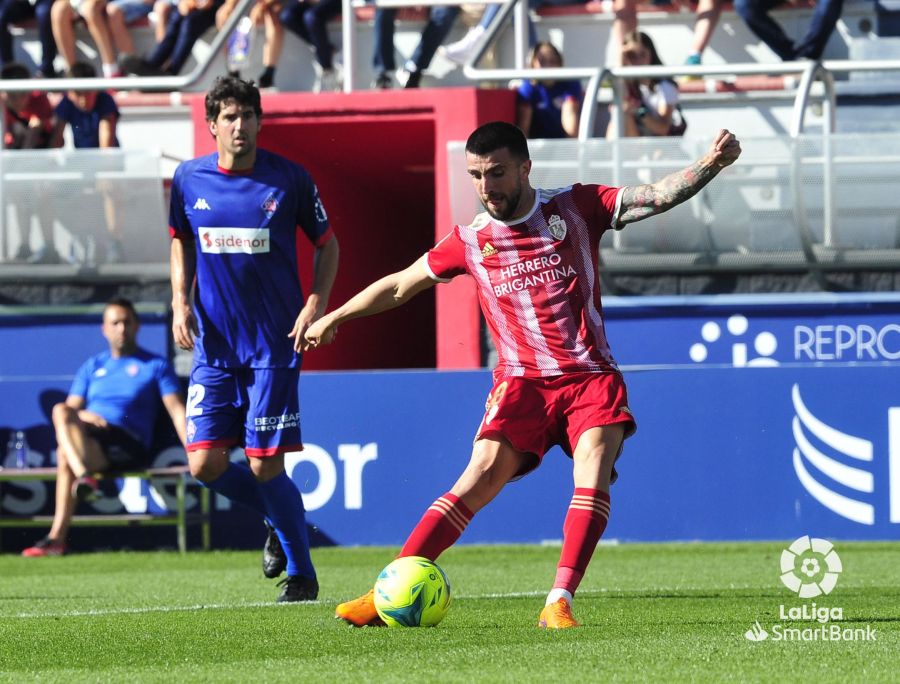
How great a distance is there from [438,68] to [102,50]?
3284 mm

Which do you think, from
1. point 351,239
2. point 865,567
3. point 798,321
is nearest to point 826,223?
point 798,321

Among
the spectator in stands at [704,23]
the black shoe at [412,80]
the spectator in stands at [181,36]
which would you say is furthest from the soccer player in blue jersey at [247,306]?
the spectator in stands at [181,36]

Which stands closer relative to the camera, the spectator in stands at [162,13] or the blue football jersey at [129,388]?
the blue football jersey at [129,388]

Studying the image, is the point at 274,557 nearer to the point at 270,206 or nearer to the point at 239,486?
the point at 239,486

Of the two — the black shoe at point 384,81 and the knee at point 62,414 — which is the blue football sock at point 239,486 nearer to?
the knee at point 62,414

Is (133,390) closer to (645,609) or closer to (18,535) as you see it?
(18,535)

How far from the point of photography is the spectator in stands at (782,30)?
1373 centimetres

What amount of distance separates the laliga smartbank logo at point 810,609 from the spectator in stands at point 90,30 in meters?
8.39

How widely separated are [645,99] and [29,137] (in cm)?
541

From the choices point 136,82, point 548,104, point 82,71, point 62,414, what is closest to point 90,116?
point 82,71

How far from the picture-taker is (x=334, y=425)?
11.8 metres

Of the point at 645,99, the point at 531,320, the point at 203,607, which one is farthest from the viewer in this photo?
the point at 645,99

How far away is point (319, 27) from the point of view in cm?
1481

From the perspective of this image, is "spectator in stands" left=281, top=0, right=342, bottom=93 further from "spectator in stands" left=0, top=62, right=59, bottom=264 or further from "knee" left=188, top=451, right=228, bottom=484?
"knee" left=188, top=451, right=228, bottom=484
